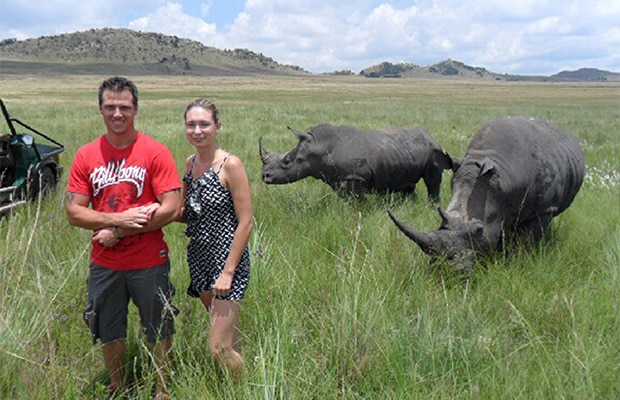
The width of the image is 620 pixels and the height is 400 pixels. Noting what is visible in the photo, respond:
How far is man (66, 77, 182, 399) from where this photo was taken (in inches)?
126

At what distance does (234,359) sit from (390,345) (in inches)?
38.6

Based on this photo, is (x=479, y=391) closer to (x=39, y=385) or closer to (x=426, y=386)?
(x=426, y=386)

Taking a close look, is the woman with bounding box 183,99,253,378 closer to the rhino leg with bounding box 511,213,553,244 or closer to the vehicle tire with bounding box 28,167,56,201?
the rhino leg with bounding box 511,213,553,244

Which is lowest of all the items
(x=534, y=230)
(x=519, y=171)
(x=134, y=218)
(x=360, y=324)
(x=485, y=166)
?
(x=534, y=230)

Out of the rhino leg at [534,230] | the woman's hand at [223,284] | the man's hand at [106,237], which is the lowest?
the rhino leg at [534,230]

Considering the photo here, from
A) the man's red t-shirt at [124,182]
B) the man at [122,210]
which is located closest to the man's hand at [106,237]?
the man at [122,210]

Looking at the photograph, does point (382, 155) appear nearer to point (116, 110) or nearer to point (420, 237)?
point (420, 237)

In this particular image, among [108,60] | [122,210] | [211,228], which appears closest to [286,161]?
[211,228]

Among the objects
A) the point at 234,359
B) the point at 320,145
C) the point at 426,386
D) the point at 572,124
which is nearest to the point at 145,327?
the point at 234,359

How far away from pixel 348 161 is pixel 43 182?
441cm

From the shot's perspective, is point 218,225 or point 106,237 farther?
point 218,225

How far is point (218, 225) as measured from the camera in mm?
3412

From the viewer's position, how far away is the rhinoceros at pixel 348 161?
8.59m

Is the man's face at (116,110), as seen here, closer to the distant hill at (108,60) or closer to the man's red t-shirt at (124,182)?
the man's red t-shirt at (124,182)
